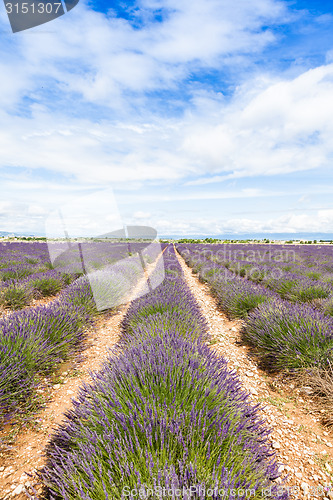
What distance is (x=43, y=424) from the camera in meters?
2.55

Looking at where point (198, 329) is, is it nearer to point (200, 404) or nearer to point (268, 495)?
point (200, 404)

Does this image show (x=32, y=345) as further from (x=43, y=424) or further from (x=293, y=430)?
(x=293, y=430)

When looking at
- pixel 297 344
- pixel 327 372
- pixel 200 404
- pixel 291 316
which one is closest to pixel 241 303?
pixel 291 316

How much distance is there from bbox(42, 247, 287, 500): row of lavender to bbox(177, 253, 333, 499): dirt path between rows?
0.29 m

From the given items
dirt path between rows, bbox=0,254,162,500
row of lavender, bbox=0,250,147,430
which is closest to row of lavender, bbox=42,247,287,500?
dirt path between rows, bbox=0,254,162,500

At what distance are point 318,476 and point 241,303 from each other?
13.4 feet

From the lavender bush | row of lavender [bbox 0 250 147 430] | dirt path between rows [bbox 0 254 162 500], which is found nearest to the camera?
dirt path between rows [bbox 0 254 162 500]

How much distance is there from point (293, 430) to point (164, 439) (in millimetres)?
1845

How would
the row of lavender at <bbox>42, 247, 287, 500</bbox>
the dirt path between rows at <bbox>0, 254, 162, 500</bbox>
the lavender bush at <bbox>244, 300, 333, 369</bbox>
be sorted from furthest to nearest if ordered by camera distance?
1. the lavender bush at <bbox>244, 300, 333, 369</bbox>
2. the dirt path between rows at <bbox>0, 254, 162, 500</bbox>
3. the row of lavender at <bbox>42, 247, 287, 500</bbox>

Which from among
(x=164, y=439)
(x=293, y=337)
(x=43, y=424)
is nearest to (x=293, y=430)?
(x=293, y=337)

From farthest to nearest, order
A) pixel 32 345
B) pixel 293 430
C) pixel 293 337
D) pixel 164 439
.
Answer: pixel 293 337 → pixel 32 345 → pixel 293 430 → pixel 164 439

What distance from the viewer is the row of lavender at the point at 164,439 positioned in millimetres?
1237

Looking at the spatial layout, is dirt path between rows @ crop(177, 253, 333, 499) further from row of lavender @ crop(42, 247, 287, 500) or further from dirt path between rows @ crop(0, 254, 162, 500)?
dirt path between rows @ crop(0, 254, 162, 500)

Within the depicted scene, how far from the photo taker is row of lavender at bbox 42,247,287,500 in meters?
1.24
